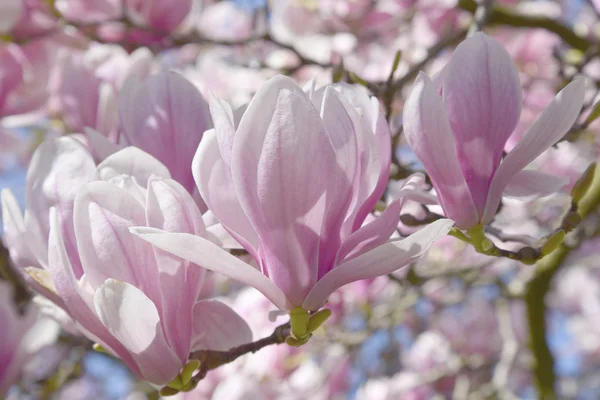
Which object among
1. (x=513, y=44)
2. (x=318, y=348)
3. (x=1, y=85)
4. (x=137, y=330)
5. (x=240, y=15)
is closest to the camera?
(x=137, y=330)

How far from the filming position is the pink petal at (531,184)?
0.78 meters

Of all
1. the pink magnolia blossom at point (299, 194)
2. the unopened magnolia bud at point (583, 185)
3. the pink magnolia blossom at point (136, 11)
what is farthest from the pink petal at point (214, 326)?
the pink magnolia blossom at point (136, 11)

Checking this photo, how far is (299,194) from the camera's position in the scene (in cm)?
64

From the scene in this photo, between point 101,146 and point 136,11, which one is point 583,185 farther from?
point 136,11

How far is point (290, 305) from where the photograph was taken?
2.31ft

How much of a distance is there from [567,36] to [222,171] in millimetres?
1677

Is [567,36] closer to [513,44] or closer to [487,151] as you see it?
[513,44]

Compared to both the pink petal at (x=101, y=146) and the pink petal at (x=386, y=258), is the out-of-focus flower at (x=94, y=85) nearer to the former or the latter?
the pink petal at (x=101, y=146)

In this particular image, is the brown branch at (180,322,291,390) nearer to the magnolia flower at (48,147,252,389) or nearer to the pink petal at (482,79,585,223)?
the magnolia flower at (48,147,252,389)

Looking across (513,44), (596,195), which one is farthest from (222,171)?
(513,44)

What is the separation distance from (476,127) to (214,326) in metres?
0.40

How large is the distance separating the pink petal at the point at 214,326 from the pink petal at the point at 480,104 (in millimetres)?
331

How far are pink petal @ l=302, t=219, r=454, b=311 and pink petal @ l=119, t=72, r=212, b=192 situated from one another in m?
0.30

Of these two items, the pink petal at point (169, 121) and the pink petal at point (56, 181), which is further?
the pink petal at point (169, 121)
